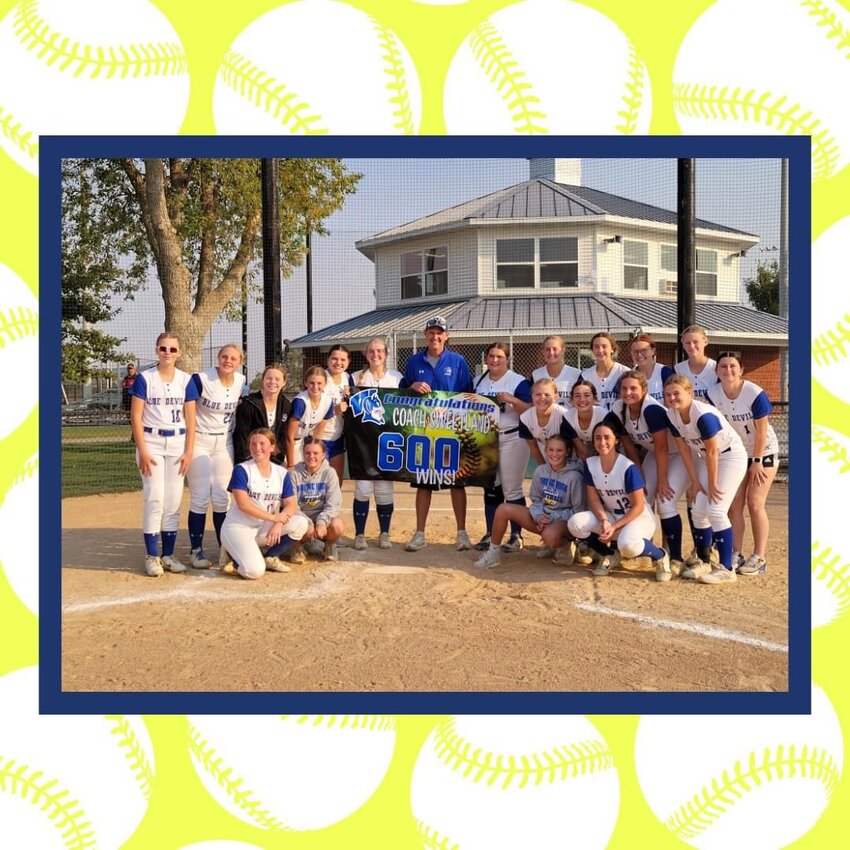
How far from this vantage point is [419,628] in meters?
4.36

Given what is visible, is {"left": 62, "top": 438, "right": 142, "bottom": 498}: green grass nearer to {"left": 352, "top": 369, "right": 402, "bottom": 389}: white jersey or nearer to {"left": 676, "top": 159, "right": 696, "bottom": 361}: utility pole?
{"left": 352, "top": 369, "right": 402, "bottom": 389}: white jersey

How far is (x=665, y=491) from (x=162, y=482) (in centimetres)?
342

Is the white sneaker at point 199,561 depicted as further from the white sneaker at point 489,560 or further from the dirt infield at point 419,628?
the white sneaker at point 489,560

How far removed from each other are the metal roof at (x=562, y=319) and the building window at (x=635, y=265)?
0.34 m

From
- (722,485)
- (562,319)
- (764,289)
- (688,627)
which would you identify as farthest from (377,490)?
(764,289)

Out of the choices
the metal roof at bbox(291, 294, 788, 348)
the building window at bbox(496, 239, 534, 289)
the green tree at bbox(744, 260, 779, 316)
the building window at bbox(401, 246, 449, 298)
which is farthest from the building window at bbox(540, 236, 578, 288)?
the green tree at bbox(744, 260, 779, 316)

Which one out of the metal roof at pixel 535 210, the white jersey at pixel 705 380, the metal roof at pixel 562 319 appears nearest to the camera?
the white jersey at pixel 705 380

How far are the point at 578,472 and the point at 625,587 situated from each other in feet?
2.88

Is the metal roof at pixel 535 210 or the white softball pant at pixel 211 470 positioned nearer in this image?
the white softball pant at pixel 211 470

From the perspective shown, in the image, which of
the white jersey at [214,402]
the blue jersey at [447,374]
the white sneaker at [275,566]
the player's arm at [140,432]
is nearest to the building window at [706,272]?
the blue jersey at [447,374]

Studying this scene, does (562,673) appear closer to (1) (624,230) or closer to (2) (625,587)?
(2) (625,587)

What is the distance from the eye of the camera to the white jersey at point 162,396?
17.1 ft

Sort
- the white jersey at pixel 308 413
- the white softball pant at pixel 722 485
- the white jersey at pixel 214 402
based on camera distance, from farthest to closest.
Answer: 1. the white jersey at pixel 308 413
2. the white jersey at pixel 214 402
3. the white softball pant at pixel 722 485

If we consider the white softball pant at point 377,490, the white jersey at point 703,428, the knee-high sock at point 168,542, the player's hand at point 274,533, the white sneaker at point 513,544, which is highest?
the white jersey at point 703,428
